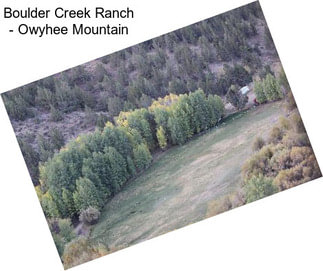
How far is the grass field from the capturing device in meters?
12.6

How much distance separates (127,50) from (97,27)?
0.75 m

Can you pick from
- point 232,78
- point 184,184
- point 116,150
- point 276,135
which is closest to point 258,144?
point 276,135

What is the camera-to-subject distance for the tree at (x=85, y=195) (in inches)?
504

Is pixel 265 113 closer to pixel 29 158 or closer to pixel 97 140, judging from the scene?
pixel 97 140

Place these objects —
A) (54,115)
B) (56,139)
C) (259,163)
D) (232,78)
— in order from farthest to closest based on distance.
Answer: (232,78), (54,115), (56,139), (259,163)

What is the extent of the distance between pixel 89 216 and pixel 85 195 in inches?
15.5

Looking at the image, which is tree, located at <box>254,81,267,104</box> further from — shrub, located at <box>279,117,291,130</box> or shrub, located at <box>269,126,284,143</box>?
shrub, located at <box>269,126,284,143</box>

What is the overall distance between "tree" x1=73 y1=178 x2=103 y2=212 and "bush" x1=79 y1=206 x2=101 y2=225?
3.2 inches

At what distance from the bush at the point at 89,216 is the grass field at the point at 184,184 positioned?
12 cm

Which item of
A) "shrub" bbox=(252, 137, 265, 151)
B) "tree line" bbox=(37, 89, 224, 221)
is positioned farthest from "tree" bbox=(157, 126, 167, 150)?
"shrub" bbox=(252, 137, 265, 151)

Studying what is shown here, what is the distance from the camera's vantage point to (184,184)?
41.8 ft

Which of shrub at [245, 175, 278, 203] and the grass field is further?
the grass field

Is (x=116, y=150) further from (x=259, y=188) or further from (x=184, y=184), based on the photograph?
(x=259, y=188)

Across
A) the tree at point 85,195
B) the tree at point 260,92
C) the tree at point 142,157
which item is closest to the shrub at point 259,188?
the tree at point 260,92
